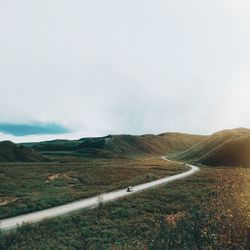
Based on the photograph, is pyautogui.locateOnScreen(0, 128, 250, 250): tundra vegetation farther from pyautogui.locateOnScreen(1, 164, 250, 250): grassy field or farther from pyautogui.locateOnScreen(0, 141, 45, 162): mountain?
pyautogui.locateOnScreen(0, 141, 45, 162): mountain

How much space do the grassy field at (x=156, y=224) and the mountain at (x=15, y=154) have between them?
90.7 meters

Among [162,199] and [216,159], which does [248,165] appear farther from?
[162,199]

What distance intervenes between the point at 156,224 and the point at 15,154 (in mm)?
114417

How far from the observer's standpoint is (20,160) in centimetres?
13388

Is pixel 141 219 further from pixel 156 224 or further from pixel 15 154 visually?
pixel 15 154

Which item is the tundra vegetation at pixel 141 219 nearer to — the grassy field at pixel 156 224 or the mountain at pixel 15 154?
the grassy field at pixel 156 224

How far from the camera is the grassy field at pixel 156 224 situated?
1700 centimetres

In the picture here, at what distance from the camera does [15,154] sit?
452 feet

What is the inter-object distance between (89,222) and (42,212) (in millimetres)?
7994

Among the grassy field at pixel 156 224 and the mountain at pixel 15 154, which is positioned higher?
the mountain at pixel 15 154

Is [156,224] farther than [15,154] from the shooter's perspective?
No

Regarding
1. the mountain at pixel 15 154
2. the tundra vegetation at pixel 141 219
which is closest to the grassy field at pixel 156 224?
the tundra vegetation at pixel 141 219

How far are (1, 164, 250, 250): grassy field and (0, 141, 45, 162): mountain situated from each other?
90657 millimetres

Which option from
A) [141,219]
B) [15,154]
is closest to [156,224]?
[141,219]
